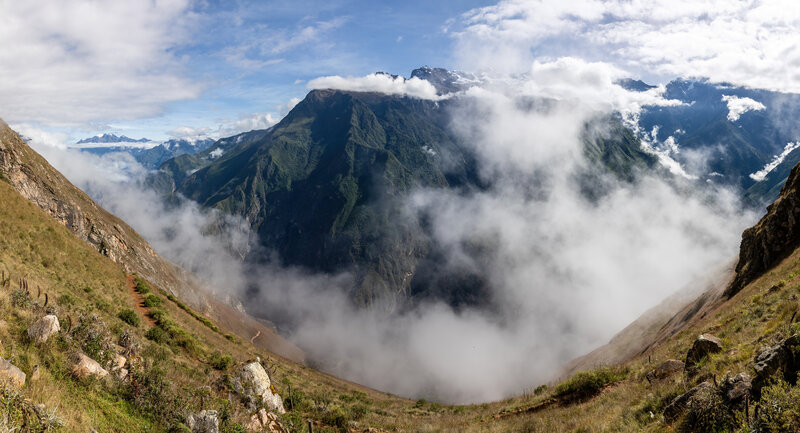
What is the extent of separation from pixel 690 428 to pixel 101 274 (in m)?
41.2

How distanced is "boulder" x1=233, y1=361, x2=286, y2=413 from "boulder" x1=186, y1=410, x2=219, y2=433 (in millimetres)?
5373

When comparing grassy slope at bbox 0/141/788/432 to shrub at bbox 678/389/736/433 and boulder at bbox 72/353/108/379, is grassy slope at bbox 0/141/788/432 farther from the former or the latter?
shrub at bbox 678/389/736/433

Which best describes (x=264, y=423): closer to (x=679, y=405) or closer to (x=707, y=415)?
(x=679, y=405)

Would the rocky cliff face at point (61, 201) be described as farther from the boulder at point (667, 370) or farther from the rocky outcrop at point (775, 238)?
the rocky outcrop at point (775, 238)

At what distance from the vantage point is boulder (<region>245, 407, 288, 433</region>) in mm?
15881

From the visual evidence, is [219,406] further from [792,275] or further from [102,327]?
[792,275]

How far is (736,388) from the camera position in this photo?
985 centimetres

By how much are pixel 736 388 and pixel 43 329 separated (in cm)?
2097

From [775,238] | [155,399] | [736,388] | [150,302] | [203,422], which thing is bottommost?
[775,238]

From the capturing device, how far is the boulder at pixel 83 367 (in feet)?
36.6

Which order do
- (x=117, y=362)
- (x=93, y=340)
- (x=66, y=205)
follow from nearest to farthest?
(x=93, y=340) < (x=117, y=362) < (x=66, y=205)

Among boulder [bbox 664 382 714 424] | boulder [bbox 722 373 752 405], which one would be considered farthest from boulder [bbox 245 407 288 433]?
boulder [bbox 722 373 752 405]

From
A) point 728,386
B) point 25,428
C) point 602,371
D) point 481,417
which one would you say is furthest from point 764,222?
point 25,428

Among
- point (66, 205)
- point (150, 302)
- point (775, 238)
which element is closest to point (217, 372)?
point (150, 302)
